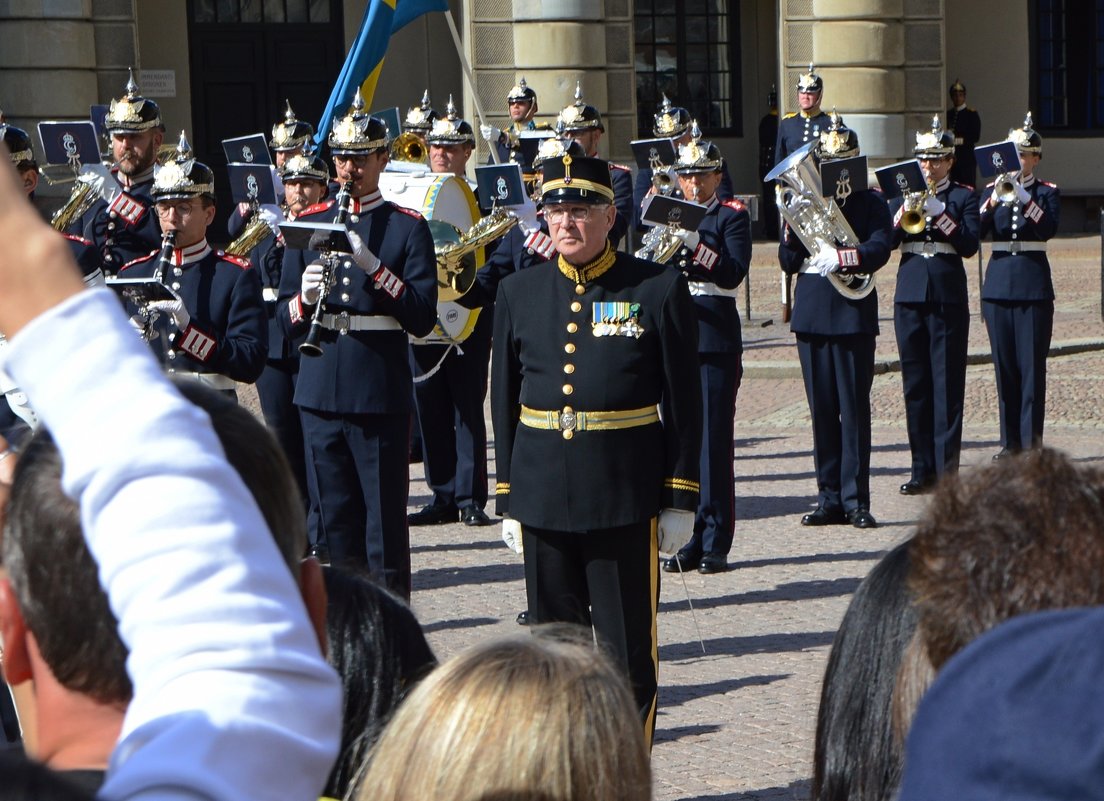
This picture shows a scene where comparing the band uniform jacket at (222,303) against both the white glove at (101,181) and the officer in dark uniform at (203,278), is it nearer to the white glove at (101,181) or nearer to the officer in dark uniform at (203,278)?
the officer in dark uniform at (203,278)

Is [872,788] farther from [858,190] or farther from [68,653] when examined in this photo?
[858,190]

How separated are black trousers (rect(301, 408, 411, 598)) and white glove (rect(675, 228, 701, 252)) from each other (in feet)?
6.71

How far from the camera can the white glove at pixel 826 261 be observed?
9211mm

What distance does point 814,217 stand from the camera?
9484 millimetres

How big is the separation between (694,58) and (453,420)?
1456 cm

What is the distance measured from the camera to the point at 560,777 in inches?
→ 77.2

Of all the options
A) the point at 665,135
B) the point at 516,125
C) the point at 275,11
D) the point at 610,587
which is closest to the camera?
the point at 610,587

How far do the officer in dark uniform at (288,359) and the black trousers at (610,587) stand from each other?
323 centimetres

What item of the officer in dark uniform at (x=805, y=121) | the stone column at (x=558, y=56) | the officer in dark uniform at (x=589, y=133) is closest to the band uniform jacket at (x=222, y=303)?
the officer in dark uniform at (x=589, y=133)

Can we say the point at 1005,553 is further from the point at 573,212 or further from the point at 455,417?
the point at 455,417

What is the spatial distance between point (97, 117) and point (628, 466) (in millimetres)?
6947

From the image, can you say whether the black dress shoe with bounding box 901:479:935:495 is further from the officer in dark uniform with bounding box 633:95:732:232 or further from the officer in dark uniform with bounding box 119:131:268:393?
the officer in dark uniform with bounding box 119:131:268:393

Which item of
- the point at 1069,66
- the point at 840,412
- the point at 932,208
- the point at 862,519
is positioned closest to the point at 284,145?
the point at 840,412

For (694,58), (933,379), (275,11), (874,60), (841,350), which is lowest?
(933,379)
